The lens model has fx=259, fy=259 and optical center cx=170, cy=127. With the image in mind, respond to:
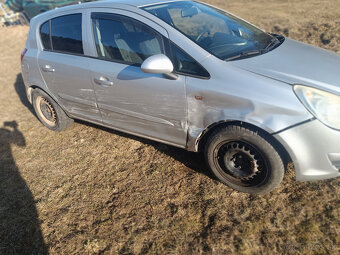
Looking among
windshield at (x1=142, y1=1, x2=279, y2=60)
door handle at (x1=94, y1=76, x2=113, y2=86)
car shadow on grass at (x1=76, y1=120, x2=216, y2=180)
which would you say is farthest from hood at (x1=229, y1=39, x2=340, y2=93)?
door handle at (x1=94, y1=76, x2=113, y2=86)

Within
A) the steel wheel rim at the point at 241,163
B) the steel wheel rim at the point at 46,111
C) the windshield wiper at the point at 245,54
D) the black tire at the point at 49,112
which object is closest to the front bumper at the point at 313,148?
the steel wheel rim at the point at 241,163

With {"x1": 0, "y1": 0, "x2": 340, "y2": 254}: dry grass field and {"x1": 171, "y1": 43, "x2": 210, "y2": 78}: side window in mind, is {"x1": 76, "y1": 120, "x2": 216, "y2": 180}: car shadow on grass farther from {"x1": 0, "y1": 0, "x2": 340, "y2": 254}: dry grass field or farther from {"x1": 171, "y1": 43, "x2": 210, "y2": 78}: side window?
{"x1": 171, "y1": 43, "x2": 210, "y2": 78}: side window

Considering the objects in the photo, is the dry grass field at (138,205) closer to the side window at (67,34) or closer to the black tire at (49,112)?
the black tire at (49,112)

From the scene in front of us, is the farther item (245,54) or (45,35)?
(45,35)

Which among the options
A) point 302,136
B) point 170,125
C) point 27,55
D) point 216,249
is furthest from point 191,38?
point 27,55

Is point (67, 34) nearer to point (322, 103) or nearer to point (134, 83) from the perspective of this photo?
point (134, 83)

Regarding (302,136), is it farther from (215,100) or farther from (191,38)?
(191,38)

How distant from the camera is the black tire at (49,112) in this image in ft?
12.5

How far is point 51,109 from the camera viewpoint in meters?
3.92

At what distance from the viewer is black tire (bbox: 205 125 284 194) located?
7.16ft

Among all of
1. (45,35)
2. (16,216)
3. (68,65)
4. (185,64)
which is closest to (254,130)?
(185,64)

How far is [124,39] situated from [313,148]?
2066 millimetres

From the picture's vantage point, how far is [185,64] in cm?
238

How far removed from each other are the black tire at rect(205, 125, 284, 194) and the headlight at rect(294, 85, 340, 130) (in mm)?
396
